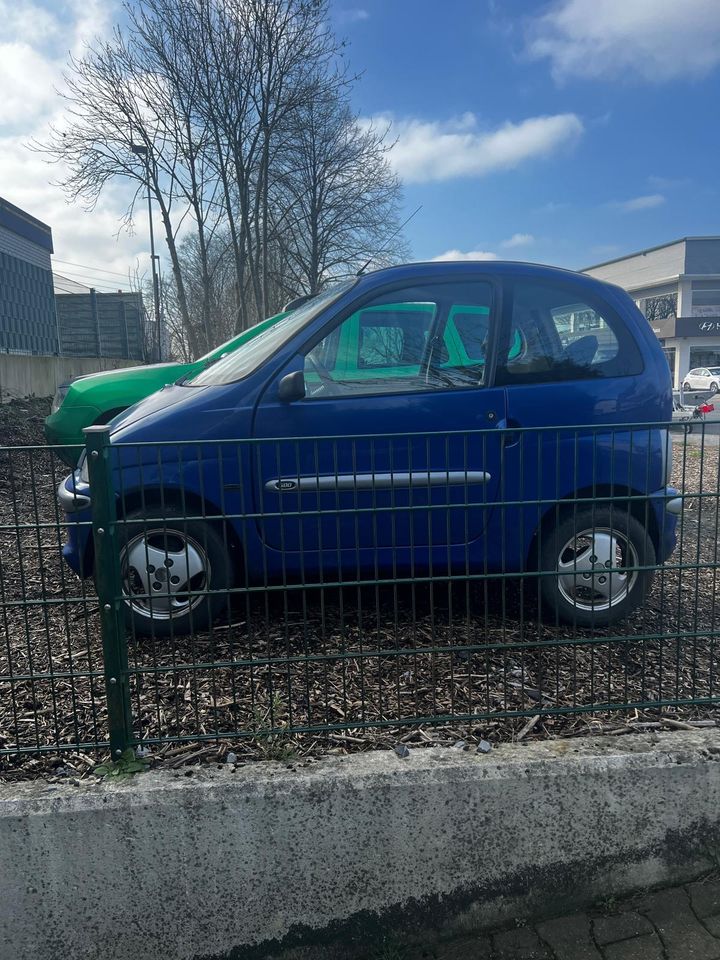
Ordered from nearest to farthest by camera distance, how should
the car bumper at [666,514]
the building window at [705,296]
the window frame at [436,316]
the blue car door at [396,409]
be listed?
the car bumper at [666,514]
the blue car door at [396,409]
the window frame at [436,316]
the building window at [705,296]

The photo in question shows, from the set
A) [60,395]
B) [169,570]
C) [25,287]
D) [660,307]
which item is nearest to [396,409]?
[169,570]

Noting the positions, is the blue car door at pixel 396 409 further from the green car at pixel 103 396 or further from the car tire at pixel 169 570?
the green car at pixel 103 396

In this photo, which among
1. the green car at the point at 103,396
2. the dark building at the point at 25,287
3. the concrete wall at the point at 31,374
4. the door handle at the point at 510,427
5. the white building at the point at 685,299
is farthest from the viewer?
the white building at the point at 685,299

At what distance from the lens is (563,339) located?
3766mm

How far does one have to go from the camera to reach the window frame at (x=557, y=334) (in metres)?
3.69

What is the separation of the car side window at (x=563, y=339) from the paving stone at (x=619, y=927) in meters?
2.38

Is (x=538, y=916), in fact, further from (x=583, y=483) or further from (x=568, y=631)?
(x=583, y=483)

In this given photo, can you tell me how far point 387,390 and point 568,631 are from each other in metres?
1.52

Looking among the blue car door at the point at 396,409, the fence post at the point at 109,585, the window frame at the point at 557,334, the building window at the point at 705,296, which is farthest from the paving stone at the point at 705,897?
the building window at the point at 705,296

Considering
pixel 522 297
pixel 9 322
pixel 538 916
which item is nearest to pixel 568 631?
pixel 538 916

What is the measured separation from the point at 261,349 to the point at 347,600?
1476 mm

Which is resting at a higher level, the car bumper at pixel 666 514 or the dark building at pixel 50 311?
the dark building at pixel 50 311

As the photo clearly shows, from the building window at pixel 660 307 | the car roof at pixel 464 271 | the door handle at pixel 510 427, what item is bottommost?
the door handle at pixel 510 427

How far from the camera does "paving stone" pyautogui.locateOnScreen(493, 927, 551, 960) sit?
2256 millimetres
